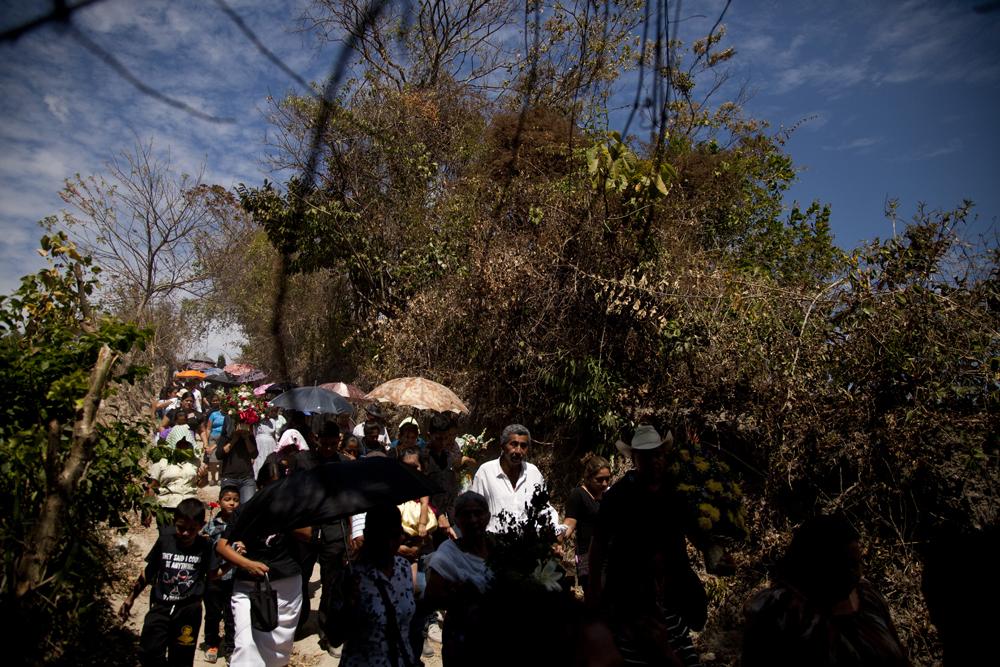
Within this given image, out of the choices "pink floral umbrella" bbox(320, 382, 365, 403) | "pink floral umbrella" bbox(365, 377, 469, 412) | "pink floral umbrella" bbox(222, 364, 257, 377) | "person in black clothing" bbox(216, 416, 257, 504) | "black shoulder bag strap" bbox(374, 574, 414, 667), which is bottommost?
"black shoulder bag strap" bbox(374, 574, 414, 667)

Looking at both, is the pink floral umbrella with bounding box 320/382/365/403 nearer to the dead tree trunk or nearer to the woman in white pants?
the woman in white pants

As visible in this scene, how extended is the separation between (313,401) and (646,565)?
6.81 meters

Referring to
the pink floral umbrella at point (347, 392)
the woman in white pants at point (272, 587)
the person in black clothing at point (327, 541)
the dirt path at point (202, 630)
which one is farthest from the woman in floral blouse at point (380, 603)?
the pink floral umbrella at point (347, 392)

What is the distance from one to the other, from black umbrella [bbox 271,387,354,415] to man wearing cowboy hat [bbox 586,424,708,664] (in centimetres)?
621

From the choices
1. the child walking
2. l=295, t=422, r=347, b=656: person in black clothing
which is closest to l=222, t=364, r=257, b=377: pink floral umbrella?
l=295, t=422, r=347, b=656: person in black clothing

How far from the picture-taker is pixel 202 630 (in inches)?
246

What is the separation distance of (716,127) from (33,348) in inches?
541

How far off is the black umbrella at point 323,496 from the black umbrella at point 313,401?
5538 mm

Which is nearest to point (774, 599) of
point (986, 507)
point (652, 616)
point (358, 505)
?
point (652, 616)

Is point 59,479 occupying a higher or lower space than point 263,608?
higher

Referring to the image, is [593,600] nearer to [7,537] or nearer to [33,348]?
[7,537]

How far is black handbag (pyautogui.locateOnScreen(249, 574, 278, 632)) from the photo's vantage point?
14.4ft

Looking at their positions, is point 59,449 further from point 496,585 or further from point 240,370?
point 240,370

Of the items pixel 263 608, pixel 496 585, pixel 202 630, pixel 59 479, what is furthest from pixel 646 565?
pixel 202 630
